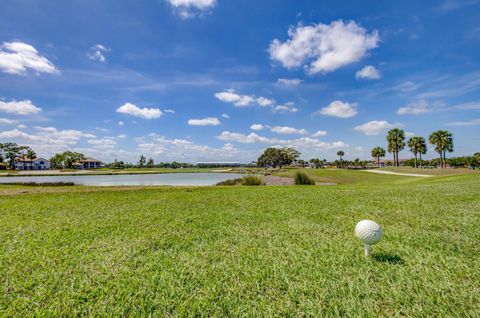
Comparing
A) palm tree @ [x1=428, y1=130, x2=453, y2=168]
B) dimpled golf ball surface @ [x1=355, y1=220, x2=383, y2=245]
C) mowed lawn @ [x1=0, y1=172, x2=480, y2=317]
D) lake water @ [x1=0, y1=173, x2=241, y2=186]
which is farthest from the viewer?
palm tree @ [x1=428, y1=130, x2=453, y2=168]

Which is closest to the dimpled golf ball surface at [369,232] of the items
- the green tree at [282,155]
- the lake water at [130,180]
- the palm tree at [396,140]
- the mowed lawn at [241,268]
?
the mowed lawn at [241,268]

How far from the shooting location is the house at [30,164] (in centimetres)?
8565

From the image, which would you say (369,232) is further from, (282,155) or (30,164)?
(30,164)

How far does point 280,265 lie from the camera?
122 inches

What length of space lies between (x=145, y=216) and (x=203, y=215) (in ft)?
5.34

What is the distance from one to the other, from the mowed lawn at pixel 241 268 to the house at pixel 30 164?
104 metres

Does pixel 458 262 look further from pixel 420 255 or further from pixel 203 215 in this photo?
pixel 203 215

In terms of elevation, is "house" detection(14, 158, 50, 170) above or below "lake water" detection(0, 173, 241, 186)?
above

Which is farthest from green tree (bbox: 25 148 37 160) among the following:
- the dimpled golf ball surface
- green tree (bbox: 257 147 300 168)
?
the dimpled golf ball surface

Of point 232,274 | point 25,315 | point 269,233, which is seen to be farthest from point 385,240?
point 25,315

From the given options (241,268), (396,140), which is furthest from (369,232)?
(396,140)

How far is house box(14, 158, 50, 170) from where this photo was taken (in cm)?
8565

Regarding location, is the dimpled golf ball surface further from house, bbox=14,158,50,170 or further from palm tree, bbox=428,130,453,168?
house, bbox=14,158,50,170

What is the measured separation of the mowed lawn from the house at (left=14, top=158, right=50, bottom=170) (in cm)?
10416
